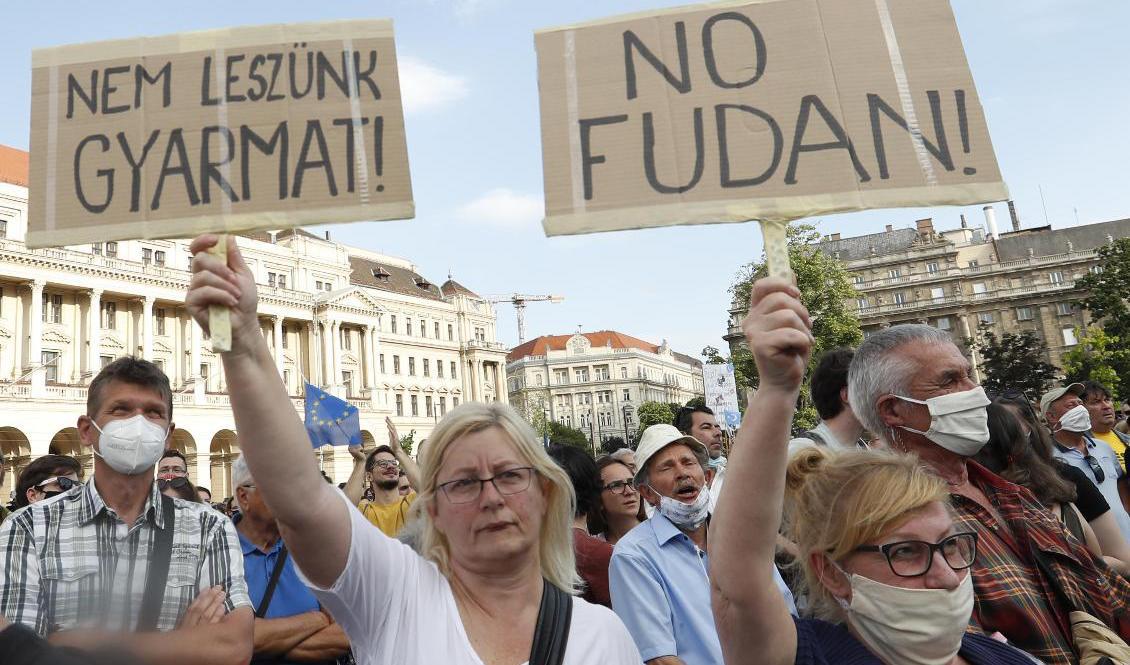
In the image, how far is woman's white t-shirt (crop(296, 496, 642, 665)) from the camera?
1963 mm

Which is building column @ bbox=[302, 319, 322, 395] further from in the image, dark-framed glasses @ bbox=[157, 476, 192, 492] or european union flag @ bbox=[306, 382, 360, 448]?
dark-framed glasses @ bbox=[157, 476, 192, 492]

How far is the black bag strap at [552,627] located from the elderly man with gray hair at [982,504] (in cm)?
124

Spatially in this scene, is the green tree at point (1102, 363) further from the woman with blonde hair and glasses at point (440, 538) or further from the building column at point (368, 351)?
the building column at point (368, 351)

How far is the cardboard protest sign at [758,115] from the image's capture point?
218cm

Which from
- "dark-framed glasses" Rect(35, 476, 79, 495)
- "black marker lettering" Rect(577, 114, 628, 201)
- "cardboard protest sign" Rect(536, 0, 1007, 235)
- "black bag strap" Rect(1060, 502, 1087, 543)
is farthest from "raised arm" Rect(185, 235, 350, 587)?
"dark-framed glasses" Rect(35, 476, 79, 495)

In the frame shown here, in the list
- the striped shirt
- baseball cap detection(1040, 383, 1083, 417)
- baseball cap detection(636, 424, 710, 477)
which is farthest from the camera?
baseball cap detection(1040, 383, 1083, 417)

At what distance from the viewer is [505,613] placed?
2125 millimetres

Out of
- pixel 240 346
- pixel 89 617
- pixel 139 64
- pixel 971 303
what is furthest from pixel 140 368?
pixel 971 303

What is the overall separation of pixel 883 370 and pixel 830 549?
1.11m

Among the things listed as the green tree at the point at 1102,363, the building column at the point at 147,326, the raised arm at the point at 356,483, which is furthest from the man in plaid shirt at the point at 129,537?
the building column at the point at 147,326

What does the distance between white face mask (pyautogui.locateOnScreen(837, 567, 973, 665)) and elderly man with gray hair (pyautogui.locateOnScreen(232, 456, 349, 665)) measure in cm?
231

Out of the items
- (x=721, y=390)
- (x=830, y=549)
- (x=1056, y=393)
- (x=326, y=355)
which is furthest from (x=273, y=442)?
(x=326, y=355)

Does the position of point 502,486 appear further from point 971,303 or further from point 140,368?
point 971,303

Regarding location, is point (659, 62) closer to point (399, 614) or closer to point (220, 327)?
point (220, 327)
